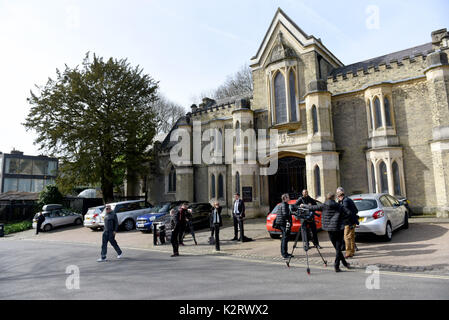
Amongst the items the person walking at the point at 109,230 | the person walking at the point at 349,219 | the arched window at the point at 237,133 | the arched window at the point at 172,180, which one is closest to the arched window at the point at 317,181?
the arched window at the point at 237,133

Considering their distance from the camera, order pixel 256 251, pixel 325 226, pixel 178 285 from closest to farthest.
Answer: pixel 178 285, pixel 325 226, pixel 256 251

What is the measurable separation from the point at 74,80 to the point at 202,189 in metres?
13.8

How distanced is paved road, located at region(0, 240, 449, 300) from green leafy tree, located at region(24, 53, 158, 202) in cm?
1618

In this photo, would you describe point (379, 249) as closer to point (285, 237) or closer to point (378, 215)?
point (378, 215)

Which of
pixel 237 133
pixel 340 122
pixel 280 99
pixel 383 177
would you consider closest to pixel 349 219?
pixel 383 177

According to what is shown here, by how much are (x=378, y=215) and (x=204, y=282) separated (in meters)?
6.14

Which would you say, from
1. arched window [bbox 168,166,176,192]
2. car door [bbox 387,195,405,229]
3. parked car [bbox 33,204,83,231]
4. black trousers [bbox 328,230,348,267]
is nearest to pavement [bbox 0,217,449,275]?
car door [bbox 387,195,405,229]

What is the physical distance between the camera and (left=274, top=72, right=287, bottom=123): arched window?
1885 cm

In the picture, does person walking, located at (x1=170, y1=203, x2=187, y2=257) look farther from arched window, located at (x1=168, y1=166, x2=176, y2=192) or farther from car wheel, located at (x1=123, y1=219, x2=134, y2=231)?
arched window, located at (x1=168, y1=166, x2=176, y2=192)

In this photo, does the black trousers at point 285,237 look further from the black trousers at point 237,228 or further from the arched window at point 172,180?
the arched window at point 172,180

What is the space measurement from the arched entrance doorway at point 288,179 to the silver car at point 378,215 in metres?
7.91
